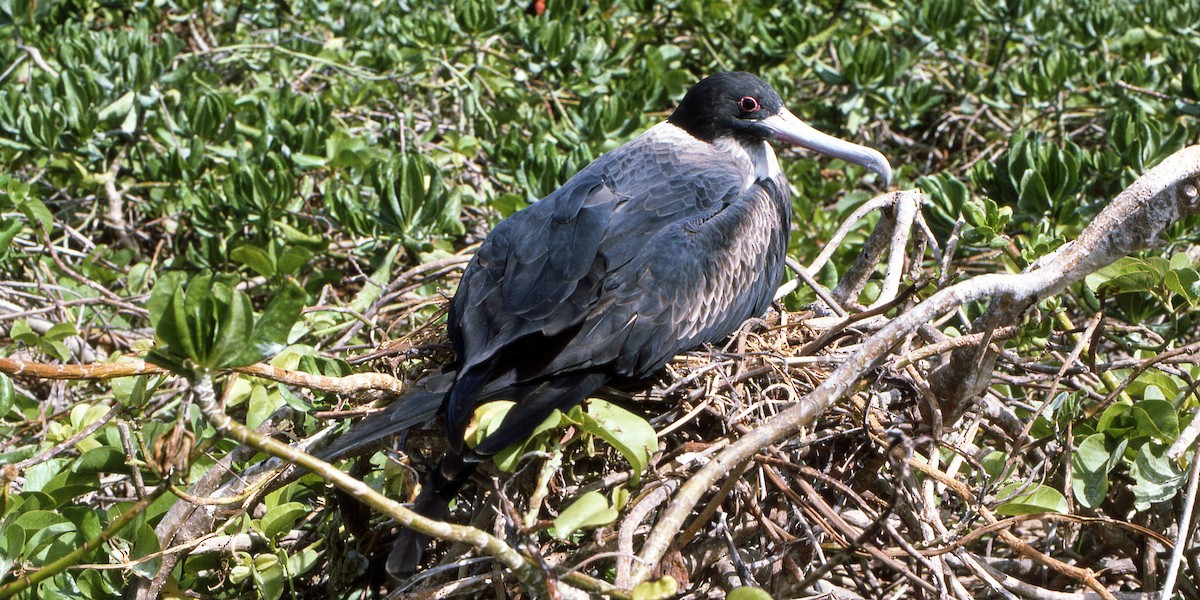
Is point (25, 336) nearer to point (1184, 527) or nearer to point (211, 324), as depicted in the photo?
point (211, 324)

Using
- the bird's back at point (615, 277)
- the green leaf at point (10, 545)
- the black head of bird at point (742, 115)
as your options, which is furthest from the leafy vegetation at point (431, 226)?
the black head of bird at point (742, 115)

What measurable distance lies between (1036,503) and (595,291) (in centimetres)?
89

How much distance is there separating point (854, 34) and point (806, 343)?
7.38 feet

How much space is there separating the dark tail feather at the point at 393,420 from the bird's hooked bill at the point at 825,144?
134cm

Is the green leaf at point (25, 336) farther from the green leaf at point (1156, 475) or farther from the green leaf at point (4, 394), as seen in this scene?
the green leaf at point (1156, 475)

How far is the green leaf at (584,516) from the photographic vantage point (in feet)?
4.90

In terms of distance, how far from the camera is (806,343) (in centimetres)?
234

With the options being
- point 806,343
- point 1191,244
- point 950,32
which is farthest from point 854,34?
point 806,343

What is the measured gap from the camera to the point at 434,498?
71.4 inches

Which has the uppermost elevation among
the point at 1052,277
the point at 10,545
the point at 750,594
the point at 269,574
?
the point at 1052,277

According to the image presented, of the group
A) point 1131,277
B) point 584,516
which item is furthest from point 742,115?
point 584,516

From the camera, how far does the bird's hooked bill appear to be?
281 cm

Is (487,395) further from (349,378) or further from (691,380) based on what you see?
(691,380)

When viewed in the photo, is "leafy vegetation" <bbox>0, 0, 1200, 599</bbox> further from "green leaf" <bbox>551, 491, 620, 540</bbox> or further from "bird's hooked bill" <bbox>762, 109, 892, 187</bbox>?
"bird's hooked bill" <bbox>762, 109, 892, 187</bbox>
